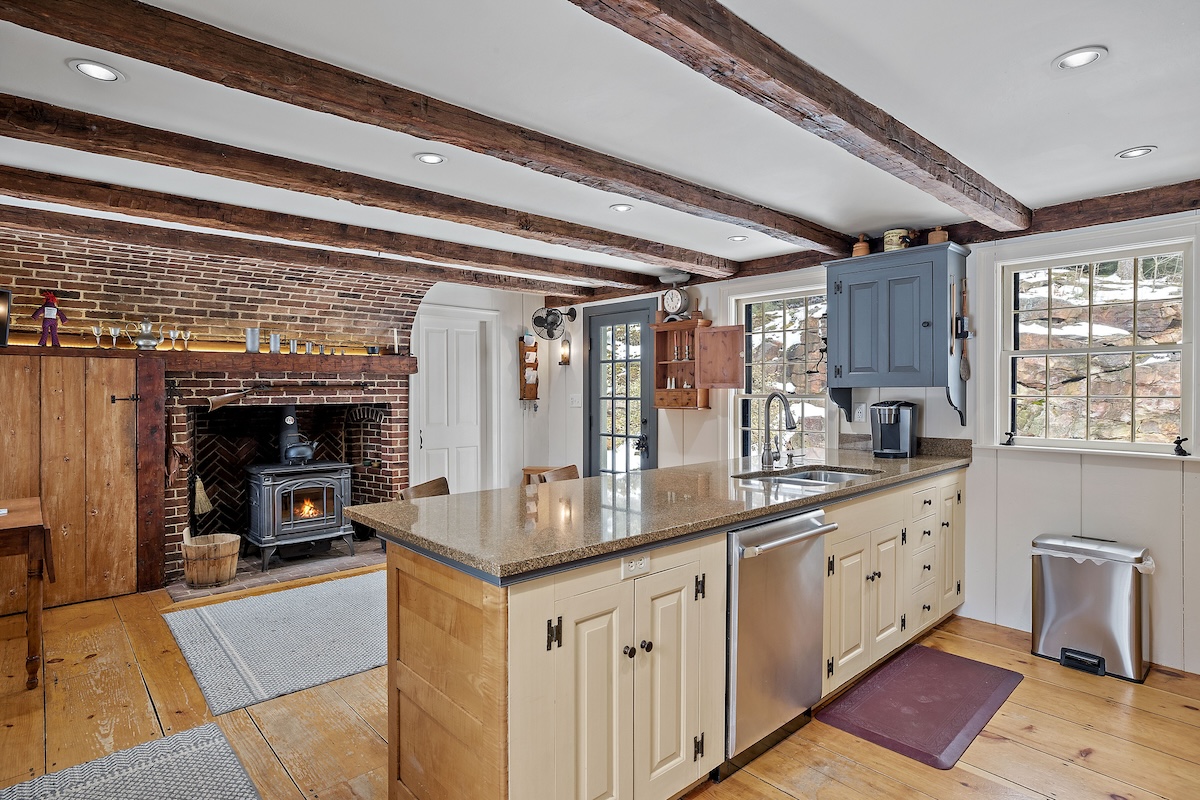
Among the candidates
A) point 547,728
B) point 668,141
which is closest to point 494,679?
point 547,728

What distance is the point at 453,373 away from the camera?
6238 millimetres

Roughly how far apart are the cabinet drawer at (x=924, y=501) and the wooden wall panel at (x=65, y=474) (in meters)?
5.04

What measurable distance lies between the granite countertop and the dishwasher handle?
0.10 metres

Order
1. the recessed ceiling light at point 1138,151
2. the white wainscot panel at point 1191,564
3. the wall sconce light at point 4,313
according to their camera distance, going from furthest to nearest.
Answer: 1. the wall sconce light at point 4,313
2. the white wainscot panel at point 1191,564
3. the recessed ceiling light at point 1138,151

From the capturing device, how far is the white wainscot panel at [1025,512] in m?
3.63

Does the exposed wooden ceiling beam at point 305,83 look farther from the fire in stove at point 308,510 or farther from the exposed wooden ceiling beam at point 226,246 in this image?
the fire in stove at point 308,510

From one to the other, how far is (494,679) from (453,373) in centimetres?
477

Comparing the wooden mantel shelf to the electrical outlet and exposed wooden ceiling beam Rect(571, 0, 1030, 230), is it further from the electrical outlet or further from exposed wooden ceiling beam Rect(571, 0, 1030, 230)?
exposed wooden ceiling beam Rect(571, 0, 1030, 230)

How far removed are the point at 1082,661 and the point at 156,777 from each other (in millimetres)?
4085

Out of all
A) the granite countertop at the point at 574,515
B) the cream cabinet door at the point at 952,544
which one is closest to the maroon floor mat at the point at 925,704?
the cream cabinet door at the point at 952,544

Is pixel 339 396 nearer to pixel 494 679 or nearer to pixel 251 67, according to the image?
pixel 251 67

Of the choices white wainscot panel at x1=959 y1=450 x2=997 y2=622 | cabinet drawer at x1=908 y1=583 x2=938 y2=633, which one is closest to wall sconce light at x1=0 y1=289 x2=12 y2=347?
cabinet drawer at x1=908 y1=583 x2=938 y2=633

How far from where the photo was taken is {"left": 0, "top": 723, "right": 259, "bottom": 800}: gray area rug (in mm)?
2242

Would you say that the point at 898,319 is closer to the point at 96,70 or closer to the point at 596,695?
the point at 596,695
